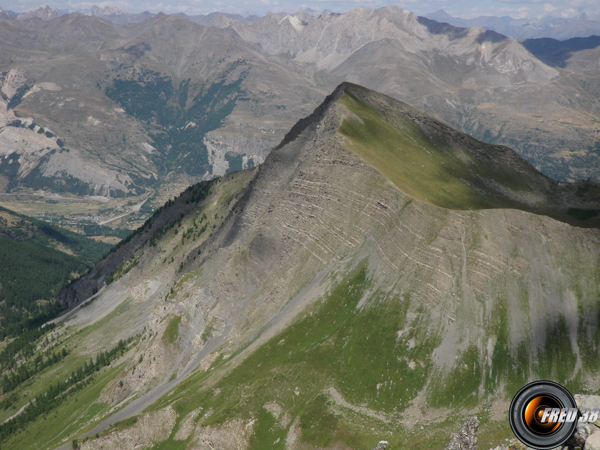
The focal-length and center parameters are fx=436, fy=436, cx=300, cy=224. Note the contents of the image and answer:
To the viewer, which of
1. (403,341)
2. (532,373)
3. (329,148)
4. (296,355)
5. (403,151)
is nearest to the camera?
(532,373)

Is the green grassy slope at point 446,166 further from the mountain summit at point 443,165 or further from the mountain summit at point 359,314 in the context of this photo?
the mountain summit at point 359,314

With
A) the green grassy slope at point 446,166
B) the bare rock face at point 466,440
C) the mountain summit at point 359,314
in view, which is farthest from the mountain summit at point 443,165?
the bare rock face at point 466,440

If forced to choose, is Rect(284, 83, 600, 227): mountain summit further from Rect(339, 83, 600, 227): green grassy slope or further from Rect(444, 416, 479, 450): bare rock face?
Rect(444, 416, 479, 450): bare rock face

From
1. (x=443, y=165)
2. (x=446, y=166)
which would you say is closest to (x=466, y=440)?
(x=443, y=165)

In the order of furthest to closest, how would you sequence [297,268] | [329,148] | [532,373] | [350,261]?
[329,148], [297,268], [350,261], [532,373]

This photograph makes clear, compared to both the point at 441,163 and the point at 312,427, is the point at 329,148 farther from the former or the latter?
the point at 312,427

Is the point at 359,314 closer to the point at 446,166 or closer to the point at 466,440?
the point at 466,440

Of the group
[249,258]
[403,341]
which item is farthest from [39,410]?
[403,341]

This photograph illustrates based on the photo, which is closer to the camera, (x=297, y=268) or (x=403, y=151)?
(x=297, y=268)
